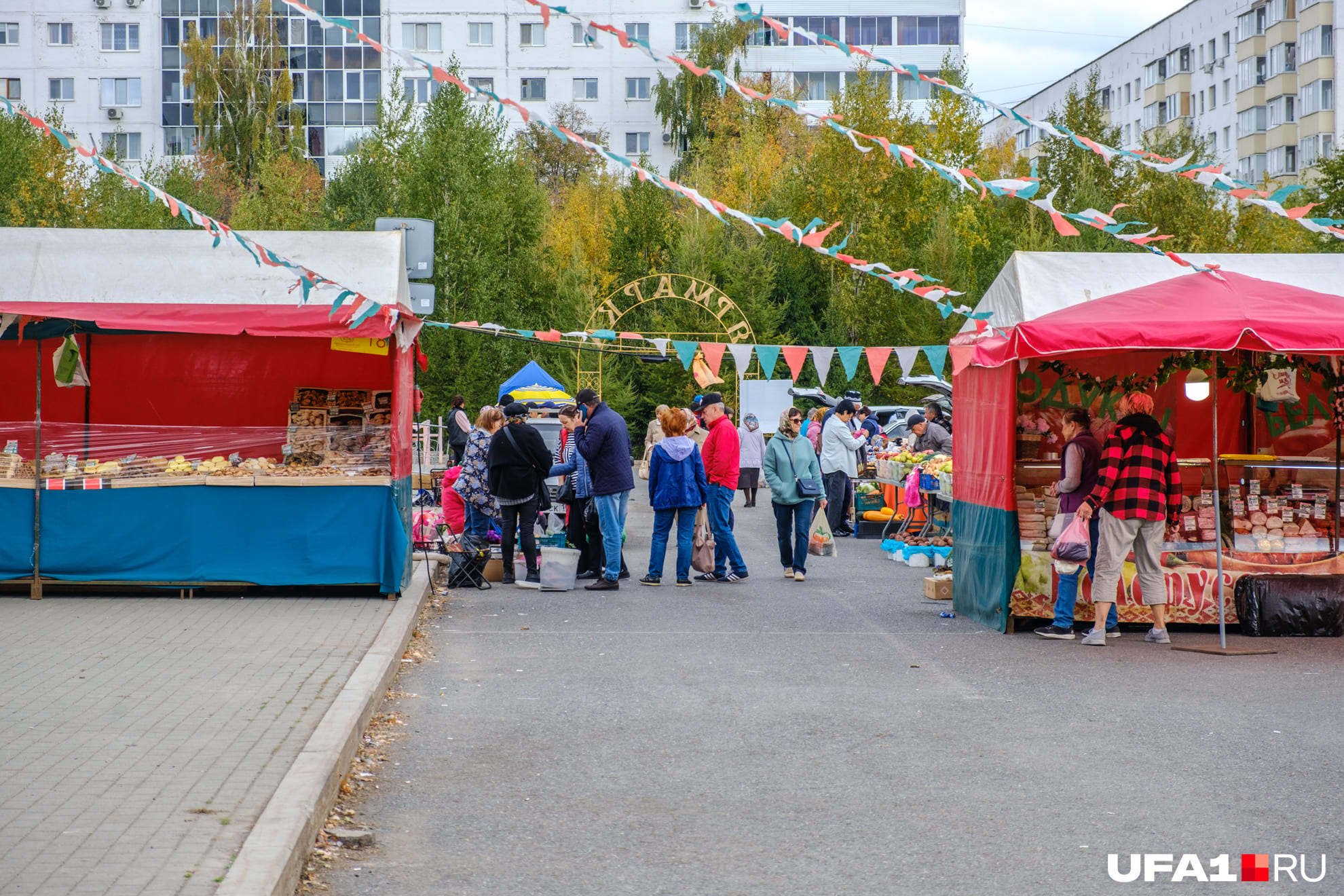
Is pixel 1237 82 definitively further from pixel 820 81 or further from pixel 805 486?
pixel 805 486

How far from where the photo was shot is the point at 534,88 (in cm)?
6575

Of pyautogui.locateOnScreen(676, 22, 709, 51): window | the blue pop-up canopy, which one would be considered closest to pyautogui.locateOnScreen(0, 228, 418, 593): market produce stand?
the blue pop-up canopy

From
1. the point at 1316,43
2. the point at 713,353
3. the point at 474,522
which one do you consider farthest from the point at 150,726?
the point at 1316,43

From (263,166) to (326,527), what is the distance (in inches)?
1433

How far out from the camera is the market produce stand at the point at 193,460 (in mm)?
11547

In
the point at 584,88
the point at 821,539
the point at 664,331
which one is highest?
the point at 584,88

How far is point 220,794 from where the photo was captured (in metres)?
5.36

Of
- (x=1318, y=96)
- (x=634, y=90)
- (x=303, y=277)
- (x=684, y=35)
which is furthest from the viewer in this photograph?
(x=634, y=90)

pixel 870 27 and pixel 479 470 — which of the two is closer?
pixel 479 470

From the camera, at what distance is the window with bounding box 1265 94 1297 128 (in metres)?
55.0

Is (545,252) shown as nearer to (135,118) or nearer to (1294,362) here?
(1294,362)

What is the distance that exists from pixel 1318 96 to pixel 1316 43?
197 centimetres

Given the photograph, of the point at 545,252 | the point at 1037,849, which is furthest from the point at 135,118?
the point at 1037,849

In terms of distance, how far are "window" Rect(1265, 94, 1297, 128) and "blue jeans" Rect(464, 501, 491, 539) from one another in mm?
50763
